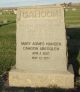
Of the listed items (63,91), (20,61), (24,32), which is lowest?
(63,91)

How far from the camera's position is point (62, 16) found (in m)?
8.69

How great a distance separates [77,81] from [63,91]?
1301 mm

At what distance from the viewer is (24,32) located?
8.89 m

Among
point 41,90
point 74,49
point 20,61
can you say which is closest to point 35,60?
point 20,61

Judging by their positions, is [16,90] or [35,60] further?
[35,60]

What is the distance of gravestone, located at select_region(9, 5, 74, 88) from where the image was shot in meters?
8.73

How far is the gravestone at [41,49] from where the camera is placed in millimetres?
8734

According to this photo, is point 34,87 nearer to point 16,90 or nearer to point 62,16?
point 16,90

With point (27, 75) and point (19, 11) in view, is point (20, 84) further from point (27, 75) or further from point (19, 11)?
point (19, 11)

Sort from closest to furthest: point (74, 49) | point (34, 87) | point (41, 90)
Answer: point (41, 90), point (34, 87), point (74, 49)

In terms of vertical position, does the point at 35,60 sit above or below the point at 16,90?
above

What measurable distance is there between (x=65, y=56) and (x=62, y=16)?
44.1 inches

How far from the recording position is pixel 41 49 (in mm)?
9000

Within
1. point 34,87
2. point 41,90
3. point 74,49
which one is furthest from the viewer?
point 74,49
